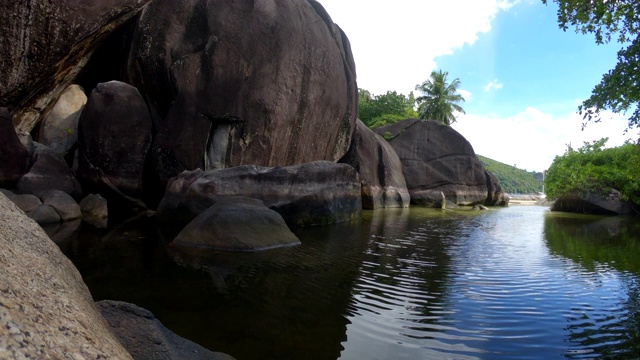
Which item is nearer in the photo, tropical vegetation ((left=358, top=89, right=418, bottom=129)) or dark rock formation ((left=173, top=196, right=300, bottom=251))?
dark rock formation ((left=173, top=196, right=300, bottom=251))

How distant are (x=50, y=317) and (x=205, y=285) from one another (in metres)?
3.94

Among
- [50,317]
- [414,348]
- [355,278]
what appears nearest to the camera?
[50,317]

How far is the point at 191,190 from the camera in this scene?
1090 centimetres

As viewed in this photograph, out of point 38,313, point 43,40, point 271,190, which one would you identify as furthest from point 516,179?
point 38,313

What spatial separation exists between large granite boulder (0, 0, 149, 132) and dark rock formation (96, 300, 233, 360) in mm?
11986

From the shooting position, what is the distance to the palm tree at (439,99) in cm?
4531

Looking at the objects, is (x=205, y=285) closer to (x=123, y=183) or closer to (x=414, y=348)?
(x=414, y=348)

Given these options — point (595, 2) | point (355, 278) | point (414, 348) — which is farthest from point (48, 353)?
point (595, 2)

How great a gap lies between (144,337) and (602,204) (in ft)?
92.9

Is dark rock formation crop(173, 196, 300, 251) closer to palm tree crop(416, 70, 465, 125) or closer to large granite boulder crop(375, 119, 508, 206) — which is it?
large granite boulder crop(375, 119, 508, 206)

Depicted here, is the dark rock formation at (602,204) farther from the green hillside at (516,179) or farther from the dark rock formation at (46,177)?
the green hillside at (516,179)

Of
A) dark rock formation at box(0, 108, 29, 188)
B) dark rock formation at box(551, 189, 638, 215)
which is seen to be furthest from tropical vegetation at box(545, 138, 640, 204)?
dark rock formation at box(0, 108, 29, 188)

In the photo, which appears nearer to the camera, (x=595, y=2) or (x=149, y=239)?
(x=595, y=2)

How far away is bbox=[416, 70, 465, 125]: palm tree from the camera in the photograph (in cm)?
4531
